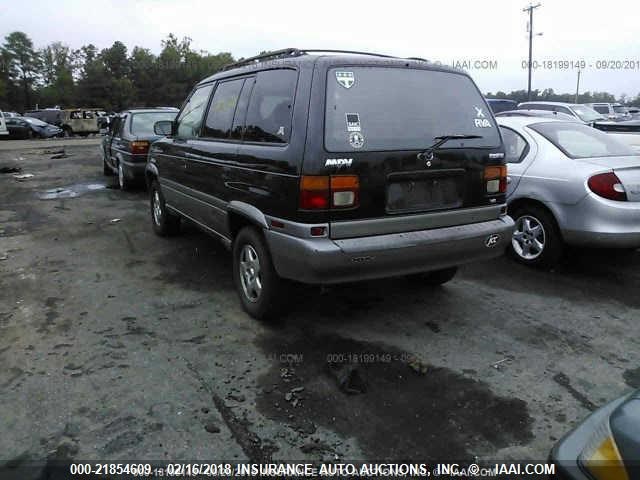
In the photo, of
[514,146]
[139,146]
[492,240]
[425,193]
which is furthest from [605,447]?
[139,146]

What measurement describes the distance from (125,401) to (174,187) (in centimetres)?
318

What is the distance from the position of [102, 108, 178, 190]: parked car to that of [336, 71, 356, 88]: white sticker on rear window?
6.40 metres

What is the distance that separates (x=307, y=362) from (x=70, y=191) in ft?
29.9

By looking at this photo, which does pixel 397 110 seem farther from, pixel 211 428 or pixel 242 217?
pixel 211 428

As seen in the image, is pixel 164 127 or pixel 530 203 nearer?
pixel 530 203

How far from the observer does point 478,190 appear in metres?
3.84

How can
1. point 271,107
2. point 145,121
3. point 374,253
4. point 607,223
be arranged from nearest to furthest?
point 374,253 < point 271,107 < point 607,223 < point 145,121

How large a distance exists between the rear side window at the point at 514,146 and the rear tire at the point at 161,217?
406 centimetres

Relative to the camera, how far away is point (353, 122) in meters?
3.34

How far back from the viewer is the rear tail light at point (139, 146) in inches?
370

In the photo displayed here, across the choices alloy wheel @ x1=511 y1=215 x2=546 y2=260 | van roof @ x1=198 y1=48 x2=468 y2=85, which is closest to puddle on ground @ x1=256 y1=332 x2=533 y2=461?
van roof @ x1=198 y1=48 x2=468 y2=85

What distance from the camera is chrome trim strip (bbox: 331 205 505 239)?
332 cm

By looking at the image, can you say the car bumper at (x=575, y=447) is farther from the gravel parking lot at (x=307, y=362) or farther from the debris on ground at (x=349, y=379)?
the debris on ground at (x=349, y=379)

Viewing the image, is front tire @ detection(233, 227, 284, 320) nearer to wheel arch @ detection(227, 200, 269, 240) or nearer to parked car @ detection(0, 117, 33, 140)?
wheel arch @ detection(227, 200, 269, 240)
